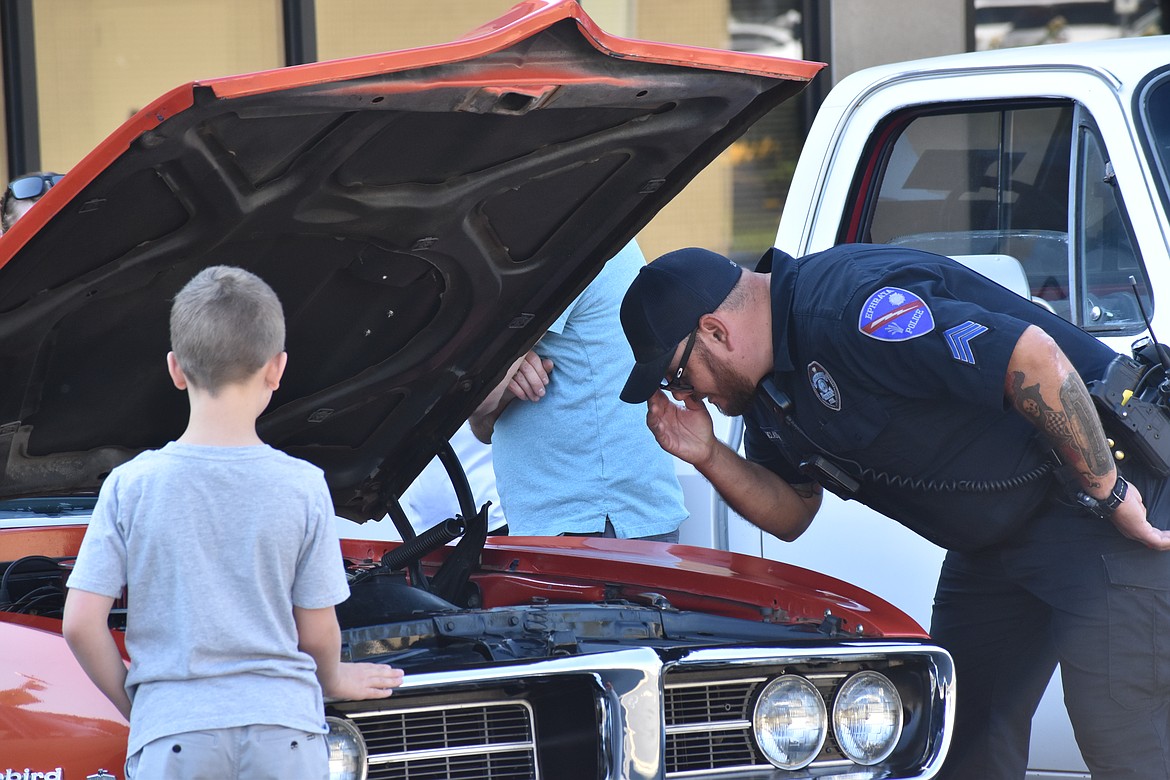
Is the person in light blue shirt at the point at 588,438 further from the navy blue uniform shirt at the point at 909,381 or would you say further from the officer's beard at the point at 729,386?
the navy blue uniform shirt at the point at 909,381

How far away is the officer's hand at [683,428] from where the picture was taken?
10.6ft

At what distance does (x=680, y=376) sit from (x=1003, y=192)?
1.23 m

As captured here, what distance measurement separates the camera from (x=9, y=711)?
2059mm

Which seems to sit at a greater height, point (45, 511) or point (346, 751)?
point (346, 751)

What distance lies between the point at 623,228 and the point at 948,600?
3.81ft

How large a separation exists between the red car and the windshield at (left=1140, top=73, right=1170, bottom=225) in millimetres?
1139

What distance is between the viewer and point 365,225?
2.79m

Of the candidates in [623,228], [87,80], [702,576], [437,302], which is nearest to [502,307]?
[437,302]

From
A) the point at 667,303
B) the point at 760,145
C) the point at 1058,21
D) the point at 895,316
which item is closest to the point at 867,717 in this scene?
the point at 895,316

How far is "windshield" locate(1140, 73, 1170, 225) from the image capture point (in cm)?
336

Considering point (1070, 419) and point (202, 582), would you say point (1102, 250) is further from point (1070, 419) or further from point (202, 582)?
point (202, 582)

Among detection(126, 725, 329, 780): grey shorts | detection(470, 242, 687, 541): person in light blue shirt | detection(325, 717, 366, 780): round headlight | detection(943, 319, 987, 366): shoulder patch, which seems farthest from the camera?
detection(470, 242, 687, 541): person in light blue shirt

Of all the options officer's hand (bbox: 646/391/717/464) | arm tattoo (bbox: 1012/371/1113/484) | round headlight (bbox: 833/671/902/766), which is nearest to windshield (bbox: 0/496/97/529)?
officer's hand (bbox: 646/391/717/464)

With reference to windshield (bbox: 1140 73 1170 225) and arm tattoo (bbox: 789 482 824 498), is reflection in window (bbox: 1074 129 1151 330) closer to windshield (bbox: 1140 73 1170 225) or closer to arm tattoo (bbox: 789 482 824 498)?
windshield (bbox: 1140 73 1170 225)
